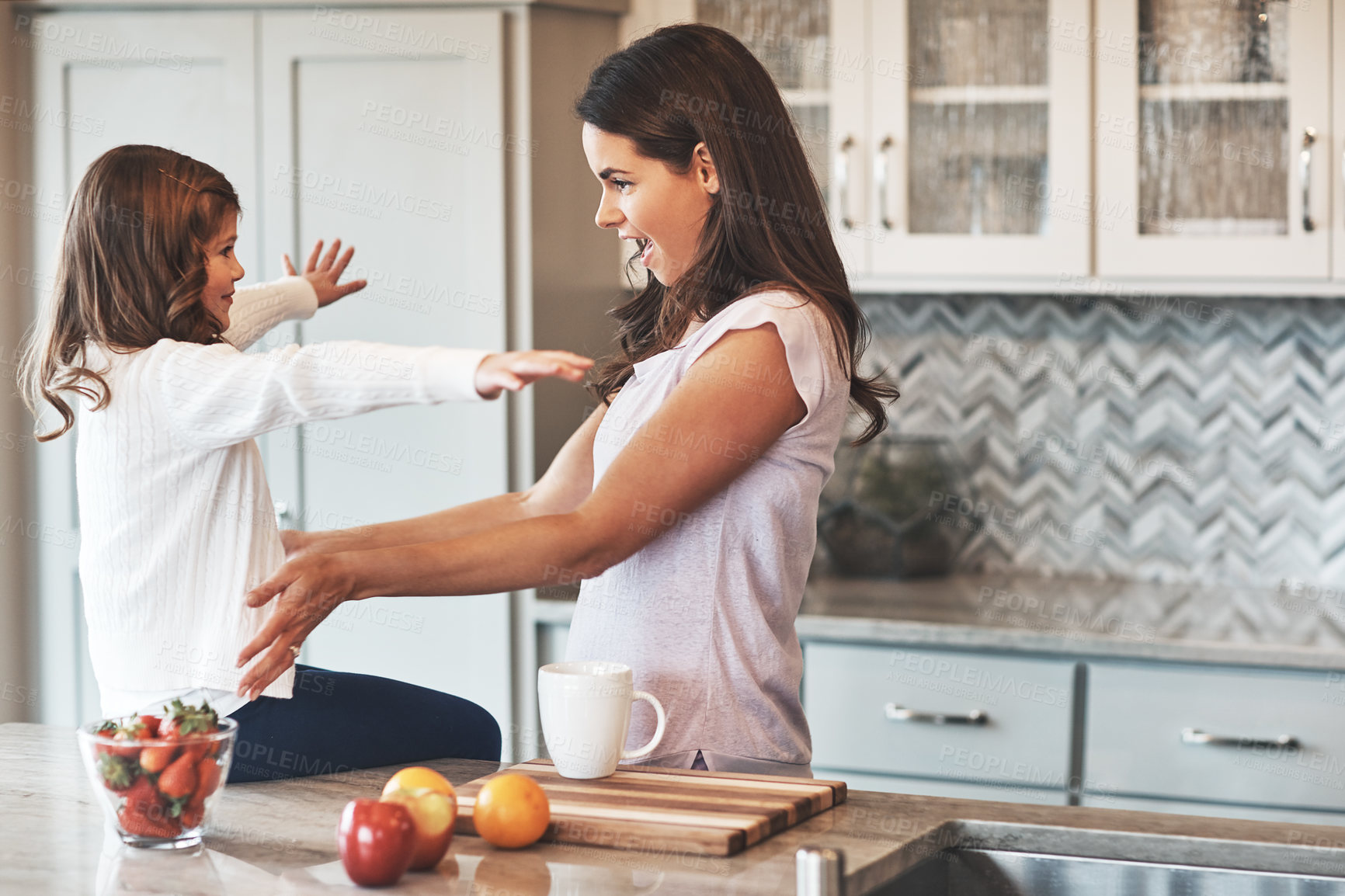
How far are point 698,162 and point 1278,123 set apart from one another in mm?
1441

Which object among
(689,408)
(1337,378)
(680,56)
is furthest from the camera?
(1337,378)

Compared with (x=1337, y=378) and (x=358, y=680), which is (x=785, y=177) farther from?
(x=1337, y=378)

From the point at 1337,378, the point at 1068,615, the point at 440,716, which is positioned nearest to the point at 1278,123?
the point at 1337,378

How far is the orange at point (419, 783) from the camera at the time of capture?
975mm

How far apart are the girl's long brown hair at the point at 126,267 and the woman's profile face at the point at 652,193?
41cm

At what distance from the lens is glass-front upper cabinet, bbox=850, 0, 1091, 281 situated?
7.95 ft

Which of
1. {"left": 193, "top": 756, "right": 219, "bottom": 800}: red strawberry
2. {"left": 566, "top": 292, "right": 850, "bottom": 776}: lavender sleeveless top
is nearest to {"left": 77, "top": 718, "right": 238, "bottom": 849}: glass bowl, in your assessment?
{"left": 193, "top": 756, "right": 219, "bottom": 800}: red strawberry

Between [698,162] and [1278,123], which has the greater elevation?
[1278,123]

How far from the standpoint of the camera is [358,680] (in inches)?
51.9

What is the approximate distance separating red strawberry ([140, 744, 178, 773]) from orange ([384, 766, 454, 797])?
159 millimetres

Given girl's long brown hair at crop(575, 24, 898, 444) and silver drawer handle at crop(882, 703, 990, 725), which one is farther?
silver drawer handle at crop(882, 703, 990, 725)

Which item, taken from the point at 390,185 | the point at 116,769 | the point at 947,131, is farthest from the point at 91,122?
the point at 116,769

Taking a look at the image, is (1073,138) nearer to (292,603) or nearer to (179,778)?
(292,603)

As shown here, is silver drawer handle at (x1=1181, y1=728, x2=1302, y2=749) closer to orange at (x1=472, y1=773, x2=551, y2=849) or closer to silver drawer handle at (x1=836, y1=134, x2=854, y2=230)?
silver drawer handle at (x1=836, y1=134, x2=854, y2=230)
